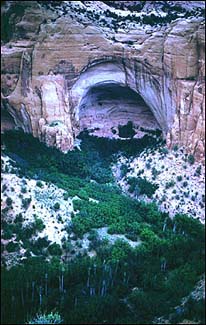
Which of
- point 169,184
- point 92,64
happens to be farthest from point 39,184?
point 92,64

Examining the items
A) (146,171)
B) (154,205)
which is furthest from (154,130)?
(154,205)

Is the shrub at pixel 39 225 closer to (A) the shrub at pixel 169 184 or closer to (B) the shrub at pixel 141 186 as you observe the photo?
(B) the shrub at pixel 141 186

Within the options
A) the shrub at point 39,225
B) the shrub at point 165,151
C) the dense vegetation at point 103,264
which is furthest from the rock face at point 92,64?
the shrub at point 39,225

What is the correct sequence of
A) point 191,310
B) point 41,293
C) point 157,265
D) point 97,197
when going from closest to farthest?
point 191,310 → point 41,293 → point 157,265 → point 97,197

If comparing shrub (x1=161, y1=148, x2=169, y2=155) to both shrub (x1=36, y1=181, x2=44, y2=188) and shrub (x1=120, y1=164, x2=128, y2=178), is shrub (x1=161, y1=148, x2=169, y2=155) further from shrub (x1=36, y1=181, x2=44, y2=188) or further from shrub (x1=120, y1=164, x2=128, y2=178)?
shrub (x1=36, y1=181, x2=44, y2=188)

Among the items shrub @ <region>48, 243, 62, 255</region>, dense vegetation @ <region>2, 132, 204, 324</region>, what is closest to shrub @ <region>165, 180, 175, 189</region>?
dense vegetation @ <region>2, 132, 204, 324</region>

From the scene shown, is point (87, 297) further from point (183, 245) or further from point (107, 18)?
point (107, 18)
